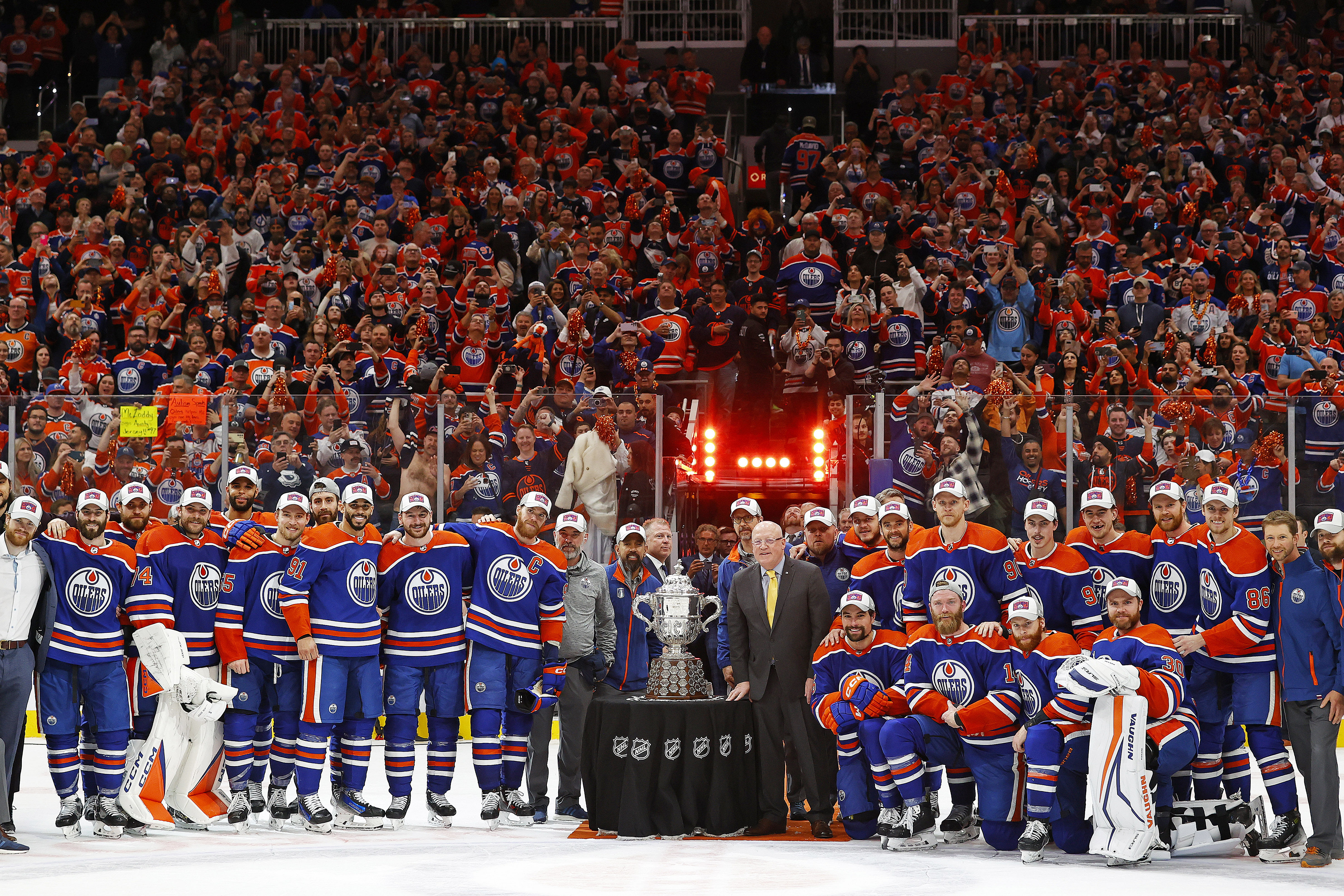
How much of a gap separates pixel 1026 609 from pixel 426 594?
9.90ft

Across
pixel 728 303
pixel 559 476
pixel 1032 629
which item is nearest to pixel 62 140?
pixel 728 303

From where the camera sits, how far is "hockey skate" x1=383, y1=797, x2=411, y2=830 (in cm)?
852

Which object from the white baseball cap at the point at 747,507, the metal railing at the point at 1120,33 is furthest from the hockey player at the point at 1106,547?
the metal railing at the point at 1120,33

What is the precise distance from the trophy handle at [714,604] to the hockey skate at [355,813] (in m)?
1.94

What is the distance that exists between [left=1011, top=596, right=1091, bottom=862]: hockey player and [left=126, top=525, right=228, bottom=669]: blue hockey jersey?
3.98 m

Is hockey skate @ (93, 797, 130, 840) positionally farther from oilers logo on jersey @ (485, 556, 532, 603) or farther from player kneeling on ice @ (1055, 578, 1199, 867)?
player kneeling on ice @ (1055, 578, 1199, 867)

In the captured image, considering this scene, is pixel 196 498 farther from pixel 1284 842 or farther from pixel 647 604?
pixel 1284 842

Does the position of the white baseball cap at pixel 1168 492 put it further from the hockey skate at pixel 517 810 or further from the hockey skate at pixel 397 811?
the hockey skate at pixel 397 811

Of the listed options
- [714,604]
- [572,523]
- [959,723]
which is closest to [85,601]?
[572,523]

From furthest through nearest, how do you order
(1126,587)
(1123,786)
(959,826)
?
(959,826)
(1126,587)
(1123,786)

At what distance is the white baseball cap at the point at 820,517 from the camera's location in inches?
355

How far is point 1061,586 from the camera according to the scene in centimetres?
818

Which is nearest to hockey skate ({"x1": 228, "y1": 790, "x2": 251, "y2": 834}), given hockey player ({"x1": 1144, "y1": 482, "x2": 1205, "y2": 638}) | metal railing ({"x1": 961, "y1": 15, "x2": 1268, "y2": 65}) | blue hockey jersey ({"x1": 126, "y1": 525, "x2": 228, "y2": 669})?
blue hockey jersey ({"x1": 126, "y1": 525, "x2": 228, "y2": 669})

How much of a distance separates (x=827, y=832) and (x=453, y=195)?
9.24m
